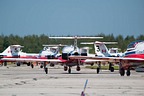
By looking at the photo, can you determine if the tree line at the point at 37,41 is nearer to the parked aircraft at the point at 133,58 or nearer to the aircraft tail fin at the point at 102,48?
the aircraft tail fin at the point at 102,48

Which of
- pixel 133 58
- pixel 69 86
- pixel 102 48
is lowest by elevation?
pixel 69 86

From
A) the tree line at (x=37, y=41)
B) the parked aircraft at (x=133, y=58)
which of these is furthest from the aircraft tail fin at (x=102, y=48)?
the tree line at (x=37, y=41)

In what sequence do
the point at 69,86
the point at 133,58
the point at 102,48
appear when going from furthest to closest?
the point at 102,48 → the point at 133,58 → the point at 69,86

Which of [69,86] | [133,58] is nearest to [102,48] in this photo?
[133,58]

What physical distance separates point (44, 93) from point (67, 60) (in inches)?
1226

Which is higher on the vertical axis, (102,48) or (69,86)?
(102,48)

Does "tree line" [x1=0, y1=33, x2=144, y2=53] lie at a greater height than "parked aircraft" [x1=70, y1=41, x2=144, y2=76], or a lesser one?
greater

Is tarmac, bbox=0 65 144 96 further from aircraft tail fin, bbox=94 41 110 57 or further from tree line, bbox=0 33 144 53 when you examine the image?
tree line, bbox=0 33 144 53

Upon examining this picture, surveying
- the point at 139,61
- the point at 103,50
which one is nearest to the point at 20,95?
the point at 139,61

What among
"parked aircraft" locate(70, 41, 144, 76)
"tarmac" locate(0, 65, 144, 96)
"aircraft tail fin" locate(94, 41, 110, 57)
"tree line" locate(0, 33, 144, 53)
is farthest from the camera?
"tree line" locate(0, 33, 144, 53)

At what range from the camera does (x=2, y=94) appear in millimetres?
21516

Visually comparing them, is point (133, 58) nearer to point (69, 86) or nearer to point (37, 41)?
point (69, 86)

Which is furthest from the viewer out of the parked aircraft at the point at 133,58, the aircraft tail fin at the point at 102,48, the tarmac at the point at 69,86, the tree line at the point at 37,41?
the tree line at the point at 37,41

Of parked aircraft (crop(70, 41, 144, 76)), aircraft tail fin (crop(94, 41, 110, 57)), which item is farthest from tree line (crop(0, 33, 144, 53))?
parked aircraft (crop(70, 41, 144, 76))
